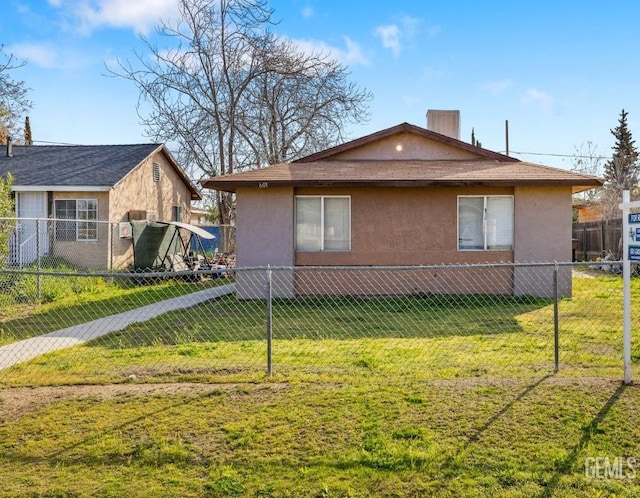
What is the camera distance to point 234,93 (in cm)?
2303

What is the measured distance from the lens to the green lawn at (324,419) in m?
3.46

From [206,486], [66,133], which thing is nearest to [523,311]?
[206,486]

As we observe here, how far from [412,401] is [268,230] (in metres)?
7.94

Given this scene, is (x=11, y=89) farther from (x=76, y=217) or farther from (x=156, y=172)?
(x=156, y=172)

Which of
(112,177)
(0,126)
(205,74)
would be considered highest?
(205,74)

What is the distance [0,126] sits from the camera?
2420cm

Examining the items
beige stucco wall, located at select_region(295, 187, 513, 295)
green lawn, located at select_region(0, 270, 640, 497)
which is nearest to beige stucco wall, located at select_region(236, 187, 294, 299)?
beige stucco wall, located at select_region(295, 187, 513, 295)

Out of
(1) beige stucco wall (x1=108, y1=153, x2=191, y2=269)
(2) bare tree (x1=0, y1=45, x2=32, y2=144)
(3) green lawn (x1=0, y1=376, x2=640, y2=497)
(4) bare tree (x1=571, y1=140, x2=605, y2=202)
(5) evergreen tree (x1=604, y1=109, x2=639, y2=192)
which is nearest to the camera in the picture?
(3) green lawn (x1=0, y1=376, x2=640, y2=497)

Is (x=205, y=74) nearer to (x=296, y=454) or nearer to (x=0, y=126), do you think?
(x=0, y=126)

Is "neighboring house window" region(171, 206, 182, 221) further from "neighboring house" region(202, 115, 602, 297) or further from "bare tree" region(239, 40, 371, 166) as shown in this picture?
"neighboring house" region(202, 115, 602, 297)

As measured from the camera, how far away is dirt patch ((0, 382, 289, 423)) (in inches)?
191

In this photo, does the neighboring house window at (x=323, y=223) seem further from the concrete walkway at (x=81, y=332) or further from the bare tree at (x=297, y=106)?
the bare tree at (x=297, y=106)

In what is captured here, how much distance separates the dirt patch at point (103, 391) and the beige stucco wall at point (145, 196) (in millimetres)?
13367

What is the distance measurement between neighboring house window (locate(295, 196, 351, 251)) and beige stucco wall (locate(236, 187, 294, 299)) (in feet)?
0.99
